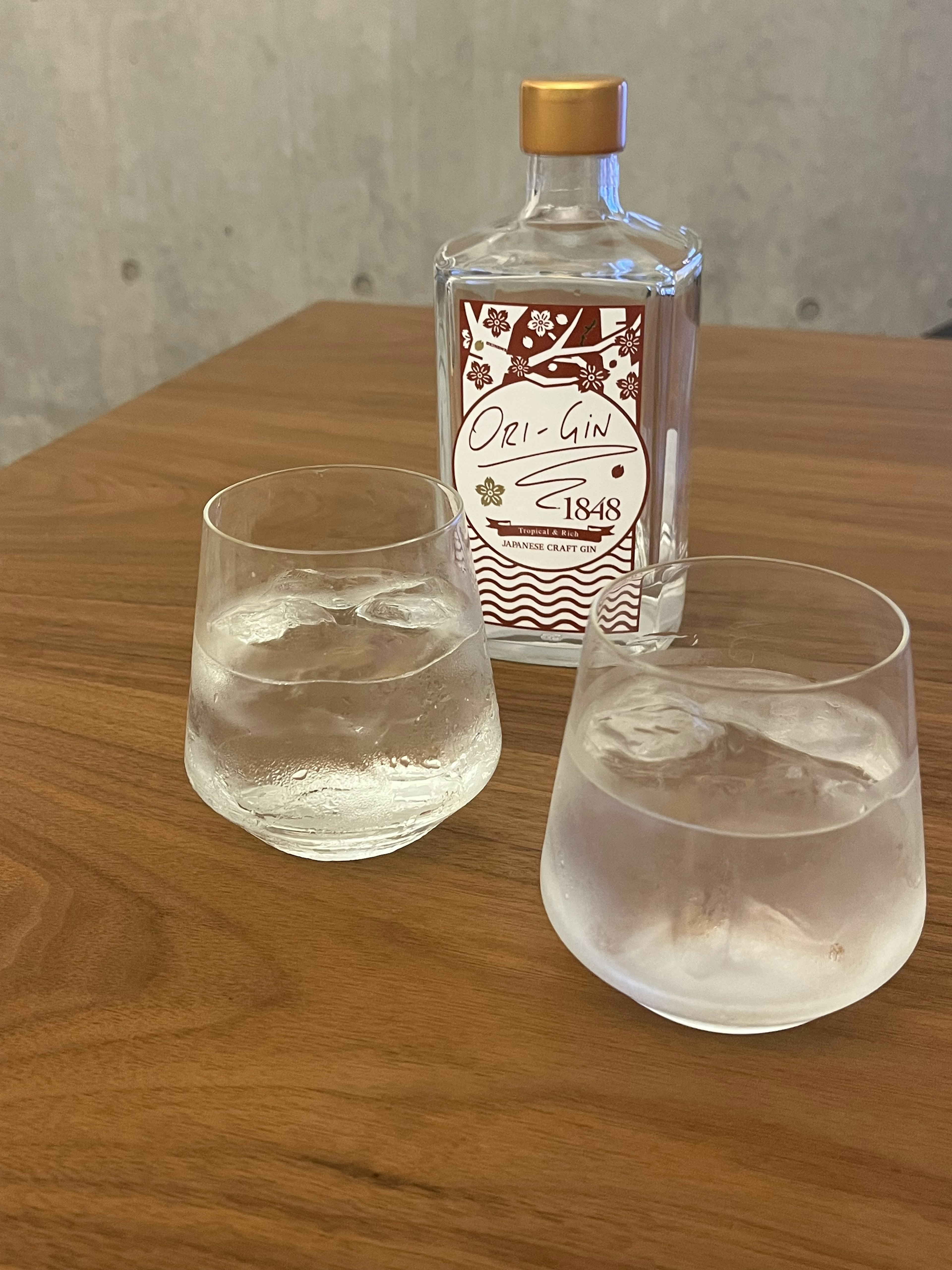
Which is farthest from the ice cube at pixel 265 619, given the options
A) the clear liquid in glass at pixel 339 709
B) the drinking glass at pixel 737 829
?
the drinking glass at pixel 737 829

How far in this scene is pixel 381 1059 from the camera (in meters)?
0.34

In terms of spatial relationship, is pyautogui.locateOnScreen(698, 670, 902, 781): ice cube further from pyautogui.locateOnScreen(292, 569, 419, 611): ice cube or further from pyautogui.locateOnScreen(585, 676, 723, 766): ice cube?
pyautogui.locateOnScreen(292, 569, 419, 611): ice cube

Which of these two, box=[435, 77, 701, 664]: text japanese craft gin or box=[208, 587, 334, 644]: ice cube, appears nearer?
box=[208, 587, 334, 644]: ice cube

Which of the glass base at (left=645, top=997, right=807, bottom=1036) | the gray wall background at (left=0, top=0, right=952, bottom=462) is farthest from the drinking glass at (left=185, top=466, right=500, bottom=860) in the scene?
the gray wall background at (left=0, top=0, right=952, bottom=462)

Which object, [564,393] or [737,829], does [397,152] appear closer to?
[564,393]

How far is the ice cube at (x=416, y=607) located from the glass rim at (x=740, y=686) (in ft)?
0.22

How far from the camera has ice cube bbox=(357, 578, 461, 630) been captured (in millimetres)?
395

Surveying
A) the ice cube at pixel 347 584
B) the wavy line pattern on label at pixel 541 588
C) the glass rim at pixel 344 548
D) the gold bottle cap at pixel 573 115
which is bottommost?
the wavy line pattern on label at pixel 541 588

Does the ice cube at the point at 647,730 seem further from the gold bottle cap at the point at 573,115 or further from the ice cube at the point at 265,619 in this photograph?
the gold bottle cap at the point at 573,115

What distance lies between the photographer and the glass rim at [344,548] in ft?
1.18

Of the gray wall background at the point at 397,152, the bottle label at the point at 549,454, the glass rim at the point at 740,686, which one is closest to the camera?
the glass rim at the point at 740,686

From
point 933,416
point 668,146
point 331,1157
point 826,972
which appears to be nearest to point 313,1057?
point 331,1157

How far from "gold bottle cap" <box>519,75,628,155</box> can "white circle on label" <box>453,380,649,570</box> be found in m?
0.10

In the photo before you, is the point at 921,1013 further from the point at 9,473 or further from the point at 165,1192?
the point at 9,473
